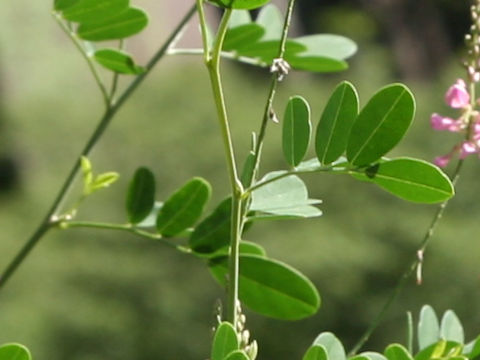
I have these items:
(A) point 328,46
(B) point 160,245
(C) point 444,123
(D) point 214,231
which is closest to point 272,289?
(D) point 214,231

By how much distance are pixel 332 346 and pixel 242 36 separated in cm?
50

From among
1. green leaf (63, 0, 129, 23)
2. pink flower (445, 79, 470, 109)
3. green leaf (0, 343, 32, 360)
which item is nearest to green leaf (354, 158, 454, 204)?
pink flower (445, 79, 470, 109)

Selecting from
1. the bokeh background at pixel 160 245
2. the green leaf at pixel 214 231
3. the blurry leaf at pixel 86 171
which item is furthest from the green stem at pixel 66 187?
the bokeh background at pixel 160 245

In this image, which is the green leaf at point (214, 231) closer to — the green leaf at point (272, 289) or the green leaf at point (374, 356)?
the green leaf at point (272, 289)

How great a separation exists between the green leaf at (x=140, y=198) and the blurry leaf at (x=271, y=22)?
26 centimetres

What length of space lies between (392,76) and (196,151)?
2.36 metres

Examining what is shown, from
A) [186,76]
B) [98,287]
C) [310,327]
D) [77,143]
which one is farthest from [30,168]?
[310,327]

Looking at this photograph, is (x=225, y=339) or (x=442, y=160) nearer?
(x=225, y=339)

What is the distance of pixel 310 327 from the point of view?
21.9ft

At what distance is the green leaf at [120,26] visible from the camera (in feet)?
3.39

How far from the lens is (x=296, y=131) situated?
0.77 m

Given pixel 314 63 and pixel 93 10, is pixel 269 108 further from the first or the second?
pixel 314 63

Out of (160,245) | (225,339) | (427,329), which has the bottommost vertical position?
(160,245)

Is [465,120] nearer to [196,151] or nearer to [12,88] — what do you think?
[196,151]
